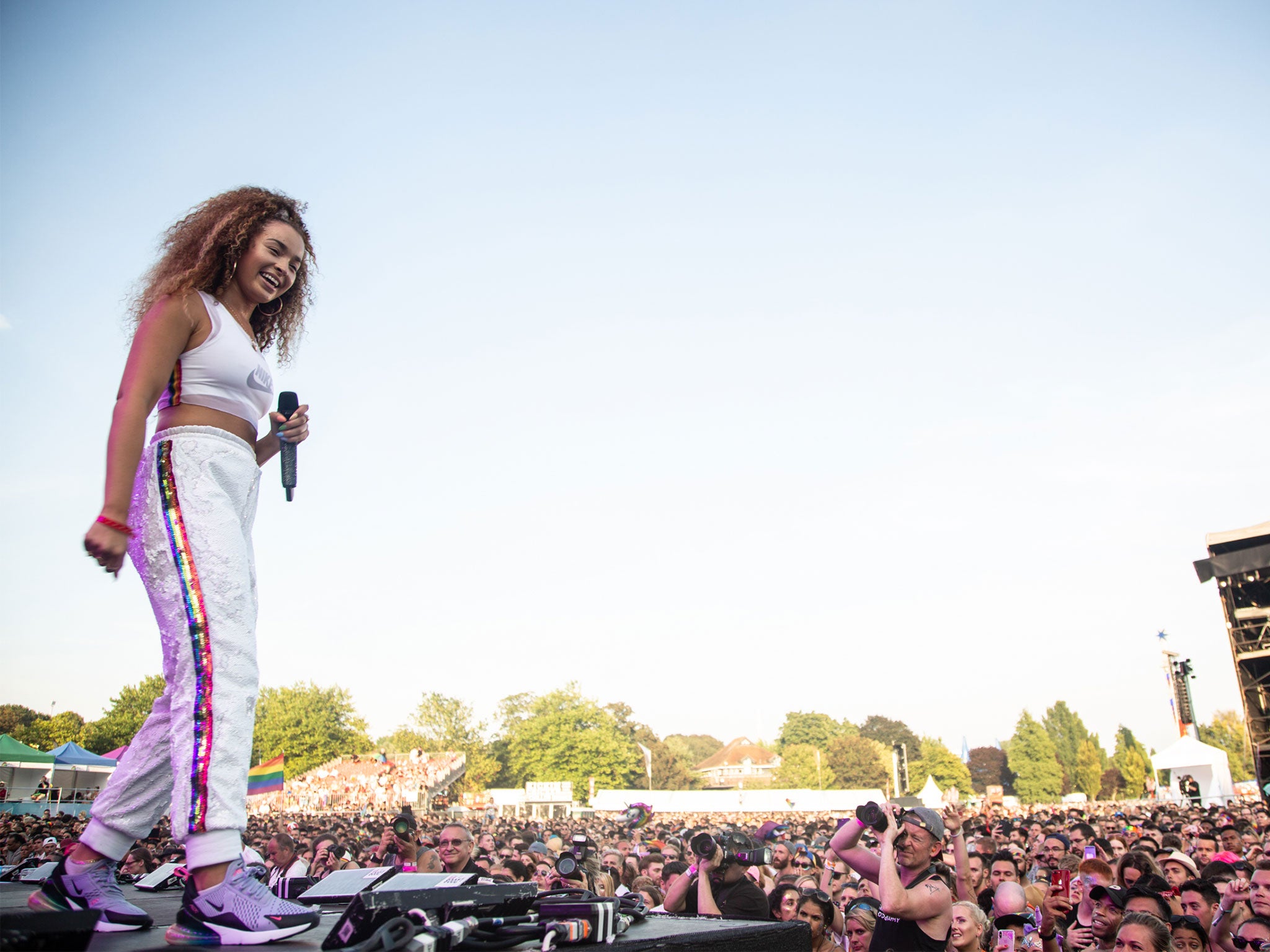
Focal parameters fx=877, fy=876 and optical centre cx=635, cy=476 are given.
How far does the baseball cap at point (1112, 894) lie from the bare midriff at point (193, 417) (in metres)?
4.61

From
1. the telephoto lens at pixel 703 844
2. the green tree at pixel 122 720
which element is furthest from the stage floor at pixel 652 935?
the green tree at pixel 122 720

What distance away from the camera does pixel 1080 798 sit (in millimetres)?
49938

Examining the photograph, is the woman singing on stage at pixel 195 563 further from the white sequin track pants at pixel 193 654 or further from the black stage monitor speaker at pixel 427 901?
the black stage monitor speaker at pixel 427 901

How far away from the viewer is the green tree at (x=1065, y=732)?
264 feet

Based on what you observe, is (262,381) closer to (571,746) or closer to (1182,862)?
(1182,862)

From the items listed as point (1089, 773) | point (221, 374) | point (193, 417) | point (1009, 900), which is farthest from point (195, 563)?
point (1089, 773)

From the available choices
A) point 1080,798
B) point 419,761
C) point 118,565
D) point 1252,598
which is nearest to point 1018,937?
point 118,565

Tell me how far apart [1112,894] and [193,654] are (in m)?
4.77

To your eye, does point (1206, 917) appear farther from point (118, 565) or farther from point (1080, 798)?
point (1080, 798)

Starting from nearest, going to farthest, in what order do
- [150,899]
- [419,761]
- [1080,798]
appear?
[150,899] → [419,761] → [1080,798]

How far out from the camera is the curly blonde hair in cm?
221

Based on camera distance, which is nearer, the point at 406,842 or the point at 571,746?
the point at 406,842

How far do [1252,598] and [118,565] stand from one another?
919 inches

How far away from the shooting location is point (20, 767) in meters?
22.5
